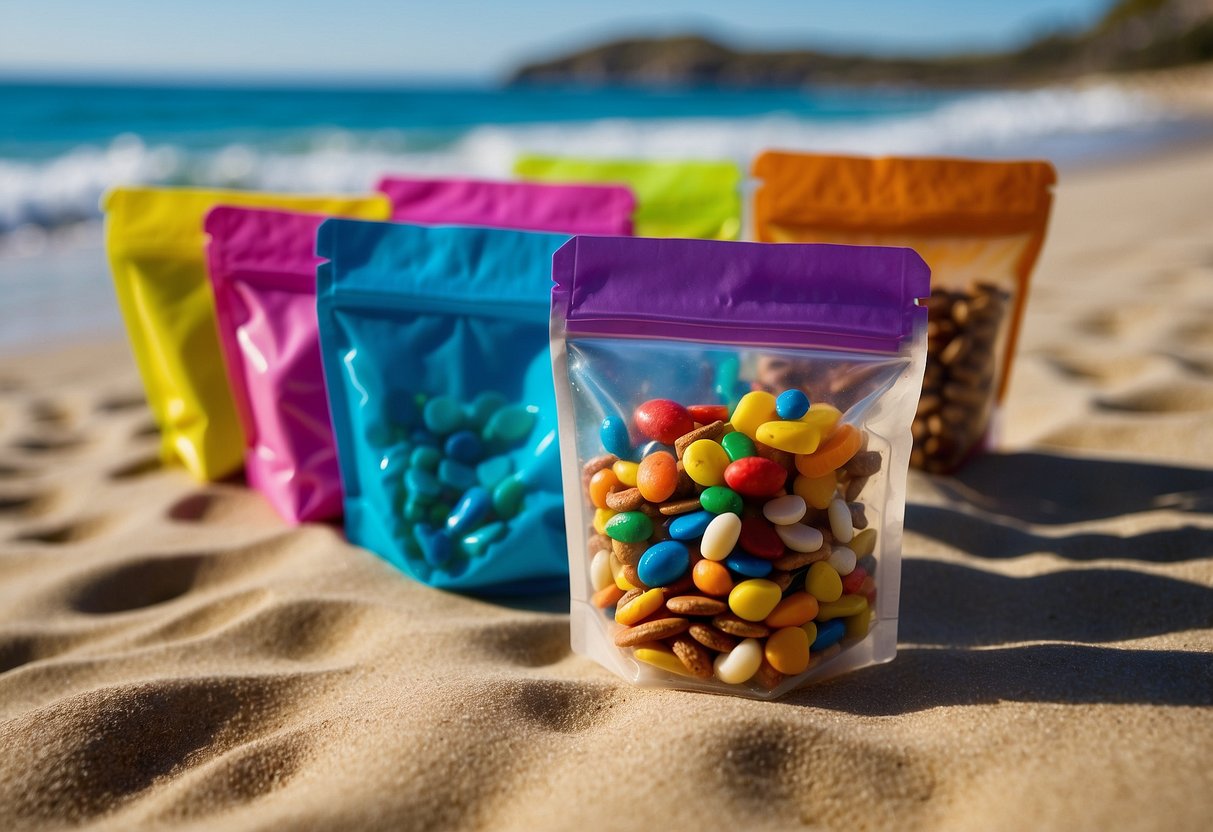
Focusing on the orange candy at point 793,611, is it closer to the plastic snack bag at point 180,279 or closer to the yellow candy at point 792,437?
the yellow candy at point 792,437

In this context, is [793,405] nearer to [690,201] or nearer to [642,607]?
[642,607]

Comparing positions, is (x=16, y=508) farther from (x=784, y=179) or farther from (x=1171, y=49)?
(x=1171, y=49)

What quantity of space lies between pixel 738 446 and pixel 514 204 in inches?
44.6

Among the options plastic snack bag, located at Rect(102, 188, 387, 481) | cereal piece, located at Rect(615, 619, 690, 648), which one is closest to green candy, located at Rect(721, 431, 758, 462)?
cereal piece, located at Rect(615, 619, 690, 648)

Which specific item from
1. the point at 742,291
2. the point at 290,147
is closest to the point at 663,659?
the point at 742,291

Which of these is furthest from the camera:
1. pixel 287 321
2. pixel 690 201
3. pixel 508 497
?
pixel 690 201

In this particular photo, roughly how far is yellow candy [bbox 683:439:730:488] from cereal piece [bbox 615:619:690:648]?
0.19 metres

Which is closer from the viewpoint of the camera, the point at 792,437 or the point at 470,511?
the point at 792,437

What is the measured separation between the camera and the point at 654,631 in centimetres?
127

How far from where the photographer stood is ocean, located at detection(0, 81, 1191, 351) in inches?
189

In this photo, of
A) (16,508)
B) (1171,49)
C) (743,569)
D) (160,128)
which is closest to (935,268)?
(743,569)

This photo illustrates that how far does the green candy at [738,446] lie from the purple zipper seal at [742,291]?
0.13 m

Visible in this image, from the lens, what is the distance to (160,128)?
13.2 m

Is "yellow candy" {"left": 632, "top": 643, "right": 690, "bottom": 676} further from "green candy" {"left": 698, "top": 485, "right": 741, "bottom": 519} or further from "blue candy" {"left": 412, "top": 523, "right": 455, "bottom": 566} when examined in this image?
"blue candy" {"left": 412, "top": 523, "right": 455, "bottom": 566}
